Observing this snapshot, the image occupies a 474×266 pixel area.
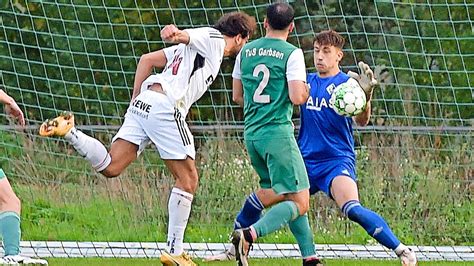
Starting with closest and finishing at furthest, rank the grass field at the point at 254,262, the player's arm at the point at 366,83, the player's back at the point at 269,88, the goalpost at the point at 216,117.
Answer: the player's back at the point at 269,88, the player's arm at the point at 366,83, the grass field at the point at 254,262, the goalpost at the point at 216,117

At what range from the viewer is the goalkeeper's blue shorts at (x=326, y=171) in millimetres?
8781

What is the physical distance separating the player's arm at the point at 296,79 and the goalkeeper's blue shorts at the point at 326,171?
70cm

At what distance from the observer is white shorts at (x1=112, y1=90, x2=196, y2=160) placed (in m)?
8.77

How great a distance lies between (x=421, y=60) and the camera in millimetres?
12719

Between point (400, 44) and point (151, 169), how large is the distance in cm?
278

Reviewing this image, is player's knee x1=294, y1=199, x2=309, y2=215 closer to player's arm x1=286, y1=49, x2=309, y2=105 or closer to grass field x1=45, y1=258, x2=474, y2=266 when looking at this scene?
player's arm x1=286, y1=49, x2=309, y2=105

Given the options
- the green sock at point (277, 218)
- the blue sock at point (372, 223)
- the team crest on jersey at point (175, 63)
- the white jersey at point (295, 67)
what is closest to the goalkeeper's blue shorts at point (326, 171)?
the blue sock at point (372, 223)

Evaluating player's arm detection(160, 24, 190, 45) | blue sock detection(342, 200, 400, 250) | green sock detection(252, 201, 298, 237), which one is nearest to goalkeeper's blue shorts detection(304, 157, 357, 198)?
blue sock detection(342, 200, 400, 250)

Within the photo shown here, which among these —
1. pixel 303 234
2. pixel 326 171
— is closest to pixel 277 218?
pixel 303 234

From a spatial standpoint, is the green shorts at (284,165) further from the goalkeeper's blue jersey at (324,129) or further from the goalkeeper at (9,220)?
the goalkeeper at (9,220)

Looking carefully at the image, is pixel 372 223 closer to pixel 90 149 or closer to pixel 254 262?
pixel 254 262

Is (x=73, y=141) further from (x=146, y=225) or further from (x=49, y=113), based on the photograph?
(x=49, y=113)

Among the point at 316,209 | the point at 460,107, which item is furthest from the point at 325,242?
the point at 460,107

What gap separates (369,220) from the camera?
861 centimetres
